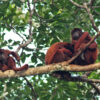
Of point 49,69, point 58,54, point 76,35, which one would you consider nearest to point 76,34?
point 76,35

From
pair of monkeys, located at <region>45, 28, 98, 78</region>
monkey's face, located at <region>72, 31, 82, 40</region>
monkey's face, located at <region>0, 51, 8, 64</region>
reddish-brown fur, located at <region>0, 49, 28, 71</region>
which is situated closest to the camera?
pair of monkeys, located at <region>45, 28, 98, 78</region>

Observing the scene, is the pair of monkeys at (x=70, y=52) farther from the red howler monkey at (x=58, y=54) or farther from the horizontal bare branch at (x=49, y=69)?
the horizontal bare branch at (x=49, y=69)

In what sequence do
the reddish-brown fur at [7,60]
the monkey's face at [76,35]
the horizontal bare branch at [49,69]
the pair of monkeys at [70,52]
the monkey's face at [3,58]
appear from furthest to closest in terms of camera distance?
1. the monkey's face at [76,35]
2. the monkey's face at [3,58]
3. the reddish-brown fur at [7,60]
4. the pair of monkeys at [70,52]
5. the horizontal bare branch at [49,69]

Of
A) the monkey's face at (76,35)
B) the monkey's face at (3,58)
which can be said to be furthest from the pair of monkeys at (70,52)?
the monkey's face at (3,58)

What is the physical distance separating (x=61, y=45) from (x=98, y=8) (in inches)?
64.2

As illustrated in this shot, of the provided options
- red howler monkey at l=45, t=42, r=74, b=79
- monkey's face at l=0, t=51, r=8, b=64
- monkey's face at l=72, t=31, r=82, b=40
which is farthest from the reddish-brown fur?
monkey's face at l=72, t=31, r=82, b=40

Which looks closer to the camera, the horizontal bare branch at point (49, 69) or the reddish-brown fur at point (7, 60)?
the horizontal bare branch at point (49, 69)

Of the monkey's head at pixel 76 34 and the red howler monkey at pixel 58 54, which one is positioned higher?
the monkey's head at pixel 76 34

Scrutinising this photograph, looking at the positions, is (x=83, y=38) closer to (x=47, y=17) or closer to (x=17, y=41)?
(x=47, y=17)

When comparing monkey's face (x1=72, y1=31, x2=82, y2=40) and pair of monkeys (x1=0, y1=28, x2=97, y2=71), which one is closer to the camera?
pair of monkeys (x1=0, y1=28, x2=97, y2=71)

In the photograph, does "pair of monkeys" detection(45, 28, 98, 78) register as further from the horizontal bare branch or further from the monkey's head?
the horizontal bare branch

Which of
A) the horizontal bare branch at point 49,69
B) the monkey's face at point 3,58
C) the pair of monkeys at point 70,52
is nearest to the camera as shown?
the horizontal bare branch at point 49,69

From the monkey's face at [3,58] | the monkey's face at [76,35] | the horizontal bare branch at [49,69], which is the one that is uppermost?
the monkey's face at [76,35]

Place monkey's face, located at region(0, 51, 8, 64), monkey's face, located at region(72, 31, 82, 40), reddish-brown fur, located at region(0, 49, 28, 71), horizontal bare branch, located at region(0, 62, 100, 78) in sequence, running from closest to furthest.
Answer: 1. horizontal bare branch, located at region(0, 62, 100, 78)
2. reddish-brown fur, located at region(0, 49, 28, 71)
3. monkey's face, located at region(0, 51, 8, 64)
4. monkey's face, located at region(72, 31, 82, 40)
